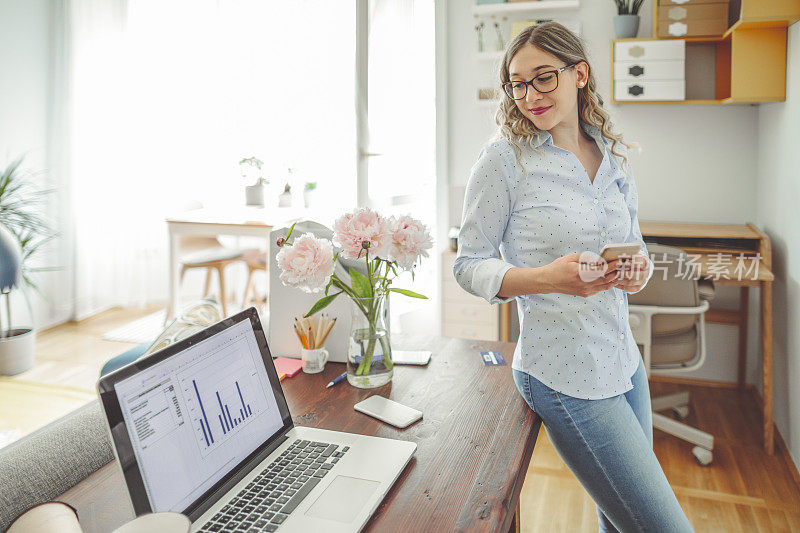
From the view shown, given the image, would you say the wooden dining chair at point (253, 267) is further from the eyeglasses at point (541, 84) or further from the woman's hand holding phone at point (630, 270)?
the woman's hand holding phone at point (630, 270)

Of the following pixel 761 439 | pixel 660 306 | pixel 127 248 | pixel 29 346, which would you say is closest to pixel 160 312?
pixel 127 248

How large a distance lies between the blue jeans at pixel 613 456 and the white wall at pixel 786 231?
168cm

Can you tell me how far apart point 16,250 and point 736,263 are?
3.57 m

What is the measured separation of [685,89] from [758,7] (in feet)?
2.51

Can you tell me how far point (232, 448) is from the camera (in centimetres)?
97

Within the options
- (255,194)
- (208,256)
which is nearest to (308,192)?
(255,194)

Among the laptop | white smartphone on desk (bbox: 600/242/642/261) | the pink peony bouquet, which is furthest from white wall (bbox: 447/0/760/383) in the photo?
the laptop

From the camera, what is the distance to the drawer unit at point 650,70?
10.7 feet

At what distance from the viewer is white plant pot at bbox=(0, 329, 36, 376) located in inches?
145

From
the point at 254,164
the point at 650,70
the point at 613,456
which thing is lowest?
the point at 613,456

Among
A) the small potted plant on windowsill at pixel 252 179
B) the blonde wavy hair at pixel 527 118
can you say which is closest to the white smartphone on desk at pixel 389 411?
the blonde wavy hair at pixel 527 118

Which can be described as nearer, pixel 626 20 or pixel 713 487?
pixel 713 487

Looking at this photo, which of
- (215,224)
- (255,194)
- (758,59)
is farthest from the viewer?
(255,194)

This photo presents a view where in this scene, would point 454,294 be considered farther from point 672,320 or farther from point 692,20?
point 692,20
